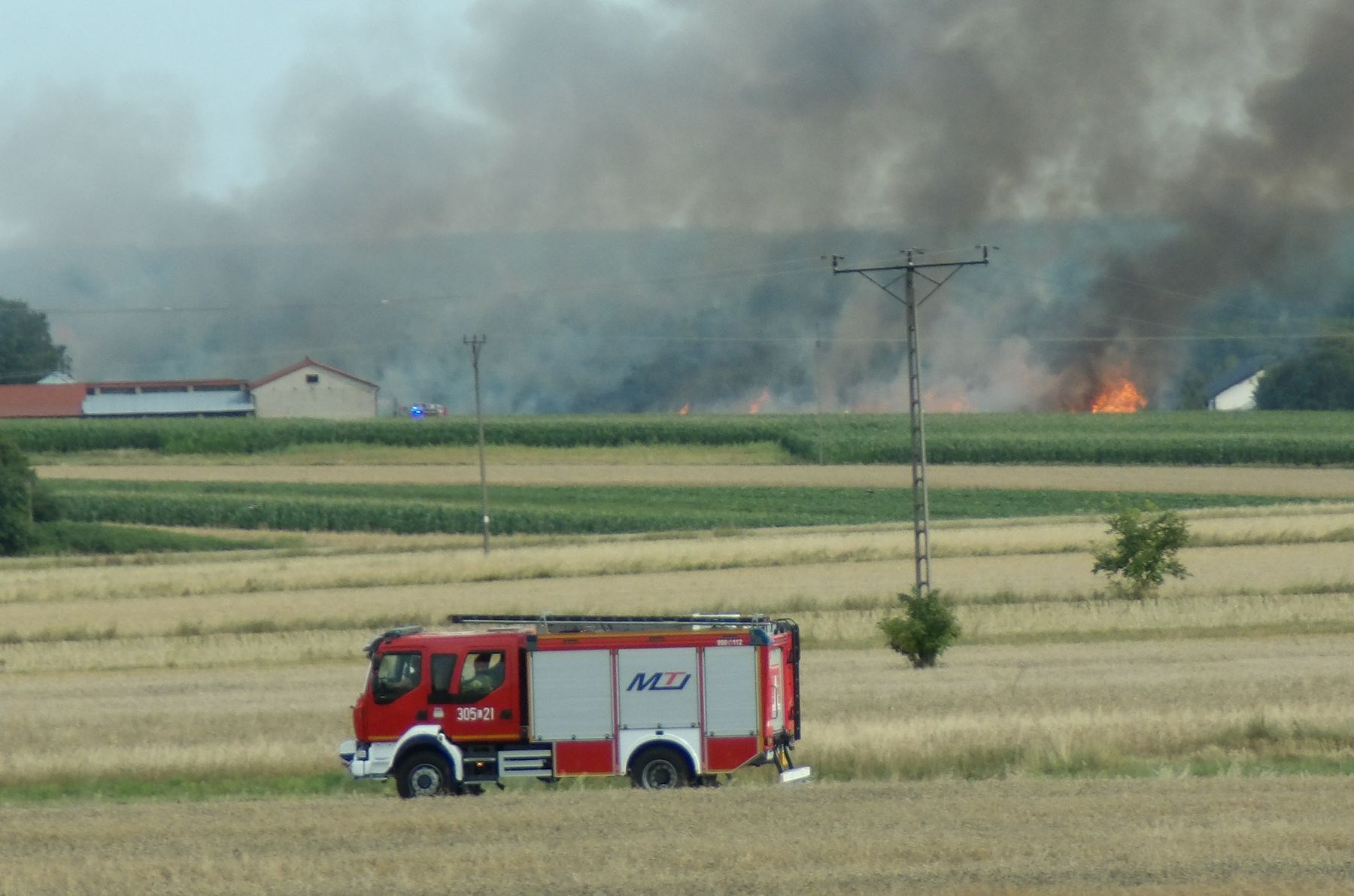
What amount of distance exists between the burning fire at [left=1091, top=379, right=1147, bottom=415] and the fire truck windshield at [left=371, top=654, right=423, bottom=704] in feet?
269

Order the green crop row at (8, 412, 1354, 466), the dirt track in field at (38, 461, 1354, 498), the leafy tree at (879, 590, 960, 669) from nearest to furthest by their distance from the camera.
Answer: the leafy tree at (879, 590, 960, 669), the dirt track in field at (38, 461, 1354, 498), the green crop row at (8, 412, 1354, 466)

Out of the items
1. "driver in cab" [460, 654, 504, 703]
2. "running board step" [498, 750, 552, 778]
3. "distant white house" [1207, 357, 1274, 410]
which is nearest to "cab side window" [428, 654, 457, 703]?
"driver in cab" [460, 654, 504, 703]

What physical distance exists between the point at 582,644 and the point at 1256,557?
3142 cm

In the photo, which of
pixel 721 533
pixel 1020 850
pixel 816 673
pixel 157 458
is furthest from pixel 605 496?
pixel 1020 850

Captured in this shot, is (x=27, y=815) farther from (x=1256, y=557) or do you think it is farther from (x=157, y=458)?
(x=157, y=458)

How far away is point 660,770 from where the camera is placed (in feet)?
54.9

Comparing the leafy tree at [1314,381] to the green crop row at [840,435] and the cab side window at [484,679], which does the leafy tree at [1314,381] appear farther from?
the cab side window at [484,679]

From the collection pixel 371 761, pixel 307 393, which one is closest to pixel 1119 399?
pixel 307 393

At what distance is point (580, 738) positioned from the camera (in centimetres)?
1662

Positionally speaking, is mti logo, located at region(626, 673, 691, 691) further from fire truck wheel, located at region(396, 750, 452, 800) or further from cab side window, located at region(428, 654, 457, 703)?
fire truck wheel, located at region(396, 750, 452, 800)

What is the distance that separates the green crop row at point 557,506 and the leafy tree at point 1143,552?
23142 millimetres

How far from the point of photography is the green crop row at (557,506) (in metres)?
64.0

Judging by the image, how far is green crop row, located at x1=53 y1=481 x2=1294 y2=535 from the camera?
63969 millimetres

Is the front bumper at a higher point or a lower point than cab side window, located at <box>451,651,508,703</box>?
lower
